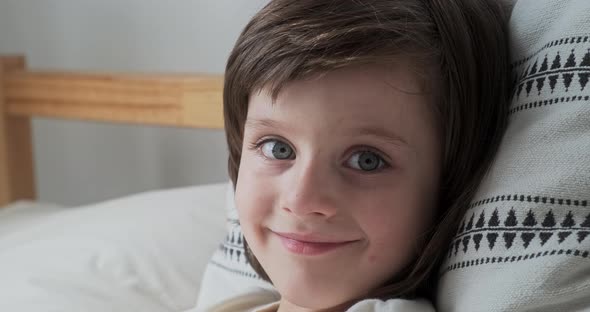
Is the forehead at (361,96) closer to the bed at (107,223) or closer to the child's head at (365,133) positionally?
the child's head at (365,133)

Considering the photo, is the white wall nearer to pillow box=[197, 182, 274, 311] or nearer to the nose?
pillow box=[197, 182, 274, 311]

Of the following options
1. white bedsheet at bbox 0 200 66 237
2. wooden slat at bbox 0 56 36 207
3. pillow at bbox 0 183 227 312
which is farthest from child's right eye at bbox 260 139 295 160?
wooden slat at bbox 0 56 36 207

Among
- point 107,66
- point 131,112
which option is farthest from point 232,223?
point 107,66

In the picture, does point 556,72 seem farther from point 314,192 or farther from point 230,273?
point 230,273

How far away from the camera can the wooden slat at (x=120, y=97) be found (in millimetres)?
1450

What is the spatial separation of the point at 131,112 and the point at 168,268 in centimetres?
51

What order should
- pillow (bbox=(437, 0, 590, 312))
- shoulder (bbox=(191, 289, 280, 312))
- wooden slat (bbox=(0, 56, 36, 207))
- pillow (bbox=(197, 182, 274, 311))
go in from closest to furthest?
pillow (bbox=(437, 0, 590, 312)), shoulder (bbox=(191, 289, 280, 312)), pillow (bbox=(197, 182, 274, 311)), wooden slat (bbox=(0, 56, 36, 207))

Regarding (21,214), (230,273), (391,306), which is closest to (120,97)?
(21,214)

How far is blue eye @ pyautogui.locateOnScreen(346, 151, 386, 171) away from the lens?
2.29 feet

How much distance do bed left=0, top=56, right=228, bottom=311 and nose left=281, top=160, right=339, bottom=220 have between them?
445 millimetres

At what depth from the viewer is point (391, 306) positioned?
0.71 metres

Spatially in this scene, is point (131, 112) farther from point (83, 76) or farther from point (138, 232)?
point (138, 232)

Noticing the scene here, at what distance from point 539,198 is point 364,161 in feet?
0.47

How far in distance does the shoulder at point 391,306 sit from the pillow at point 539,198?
0.02m
